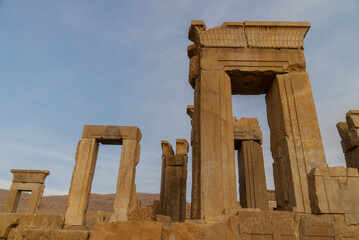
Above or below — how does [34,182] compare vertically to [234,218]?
above

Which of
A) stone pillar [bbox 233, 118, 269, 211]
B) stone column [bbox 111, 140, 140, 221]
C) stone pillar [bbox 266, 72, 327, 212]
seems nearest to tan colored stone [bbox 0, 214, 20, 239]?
stone pillar [bbox 266, 72, 327, 212]

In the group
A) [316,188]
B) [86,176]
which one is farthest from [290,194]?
[86,176]

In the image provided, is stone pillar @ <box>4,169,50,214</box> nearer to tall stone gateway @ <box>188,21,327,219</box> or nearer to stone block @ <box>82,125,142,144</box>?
stone block @ <box>82,125,142,144</box>

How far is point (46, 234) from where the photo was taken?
3.63 metres

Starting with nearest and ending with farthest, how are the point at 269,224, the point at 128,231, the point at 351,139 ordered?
1. the point at 128,231
2. the point at 269,224
3. the point at 351,139

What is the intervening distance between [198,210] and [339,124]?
8.20 meters

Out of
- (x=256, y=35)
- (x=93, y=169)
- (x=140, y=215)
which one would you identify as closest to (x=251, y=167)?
(x=140, y=215)

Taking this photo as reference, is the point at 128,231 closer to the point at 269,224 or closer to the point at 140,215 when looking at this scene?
the point at 269,224

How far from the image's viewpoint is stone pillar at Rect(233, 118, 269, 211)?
823cm

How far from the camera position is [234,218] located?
305 centimetres

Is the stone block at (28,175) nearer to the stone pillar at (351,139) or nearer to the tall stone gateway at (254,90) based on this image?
the tall stone gateway at (254,90)

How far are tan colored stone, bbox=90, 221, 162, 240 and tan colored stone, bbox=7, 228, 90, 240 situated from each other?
681 mm

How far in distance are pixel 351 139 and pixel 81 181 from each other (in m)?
10.4

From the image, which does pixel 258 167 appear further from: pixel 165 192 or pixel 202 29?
pixel 202 29
